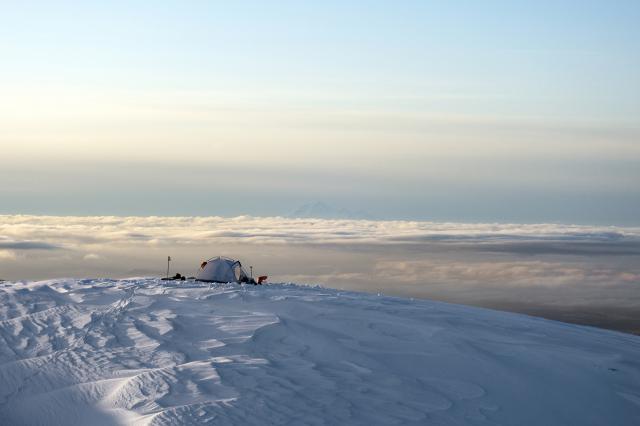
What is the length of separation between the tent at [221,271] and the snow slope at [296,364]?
29.3 feet

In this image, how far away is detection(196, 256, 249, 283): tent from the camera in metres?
37.0

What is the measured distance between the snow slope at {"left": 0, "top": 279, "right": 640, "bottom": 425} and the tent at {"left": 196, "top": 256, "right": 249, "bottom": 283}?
29.3 feet

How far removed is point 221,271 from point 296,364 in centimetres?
1880

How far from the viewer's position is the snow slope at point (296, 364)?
1630cm

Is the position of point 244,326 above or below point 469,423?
above

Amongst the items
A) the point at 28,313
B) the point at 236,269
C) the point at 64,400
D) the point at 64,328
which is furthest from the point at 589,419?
the point at 236,269

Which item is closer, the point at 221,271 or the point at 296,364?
the point at 296,364

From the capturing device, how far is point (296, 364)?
1900cm

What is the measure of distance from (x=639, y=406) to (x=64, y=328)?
1590 cm

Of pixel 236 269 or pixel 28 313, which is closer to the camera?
pixel 28 313

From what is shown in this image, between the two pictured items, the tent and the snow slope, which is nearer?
the snow slope

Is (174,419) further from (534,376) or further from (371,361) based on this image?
(534,376)

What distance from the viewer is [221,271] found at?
37.3 m

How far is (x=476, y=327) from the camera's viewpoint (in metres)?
24.7
